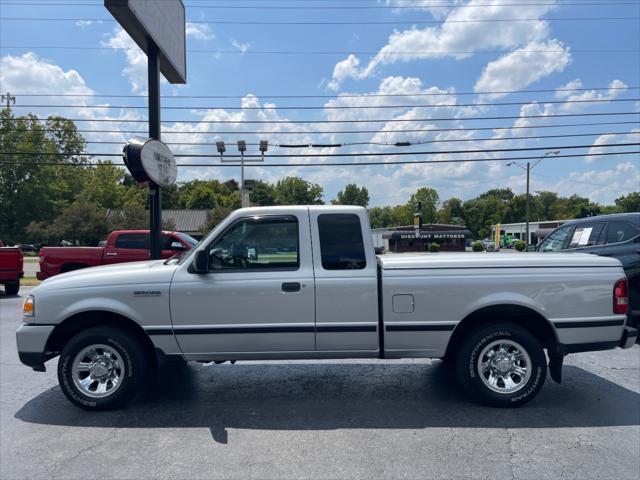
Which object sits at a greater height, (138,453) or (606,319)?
(606,319)

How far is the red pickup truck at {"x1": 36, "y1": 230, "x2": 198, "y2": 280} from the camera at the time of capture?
41.1ft

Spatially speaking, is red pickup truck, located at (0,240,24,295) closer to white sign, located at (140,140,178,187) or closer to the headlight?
white sign, located at (140,140,178,187)

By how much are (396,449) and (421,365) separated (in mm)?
2538

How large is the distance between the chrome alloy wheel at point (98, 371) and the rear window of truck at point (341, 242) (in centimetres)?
223

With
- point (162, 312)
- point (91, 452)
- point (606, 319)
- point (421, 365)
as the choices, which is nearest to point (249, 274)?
point (162, 312)

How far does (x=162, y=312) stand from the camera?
446cm

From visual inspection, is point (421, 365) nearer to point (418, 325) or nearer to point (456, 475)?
point (418, 325)

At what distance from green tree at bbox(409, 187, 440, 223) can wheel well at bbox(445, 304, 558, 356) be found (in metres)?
94.4

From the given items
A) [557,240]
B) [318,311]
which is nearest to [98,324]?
[318,311]

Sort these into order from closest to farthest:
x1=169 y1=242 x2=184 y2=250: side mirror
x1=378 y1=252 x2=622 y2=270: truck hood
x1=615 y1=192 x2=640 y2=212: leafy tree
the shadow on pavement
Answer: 1. the shadow on pavement
2. x1=378 y1=252 x2=622 y2=270: truck hood
3. x1=169 y1=242 x2=184 y2=250: side mirror
4. x1=615 y1=192 x2=640 y2=212: leafy tree

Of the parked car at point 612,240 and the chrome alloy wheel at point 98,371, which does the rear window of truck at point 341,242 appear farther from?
the parked car at point 612,240

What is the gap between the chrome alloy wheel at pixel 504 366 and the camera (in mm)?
4531

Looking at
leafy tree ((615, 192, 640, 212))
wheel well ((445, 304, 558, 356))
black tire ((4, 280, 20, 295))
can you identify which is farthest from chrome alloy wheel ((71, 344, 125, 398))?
leafy tree ((615, 192, 640, 212))

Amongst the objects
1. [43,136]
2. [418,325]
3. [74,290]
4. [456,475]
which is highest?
[43,136]
